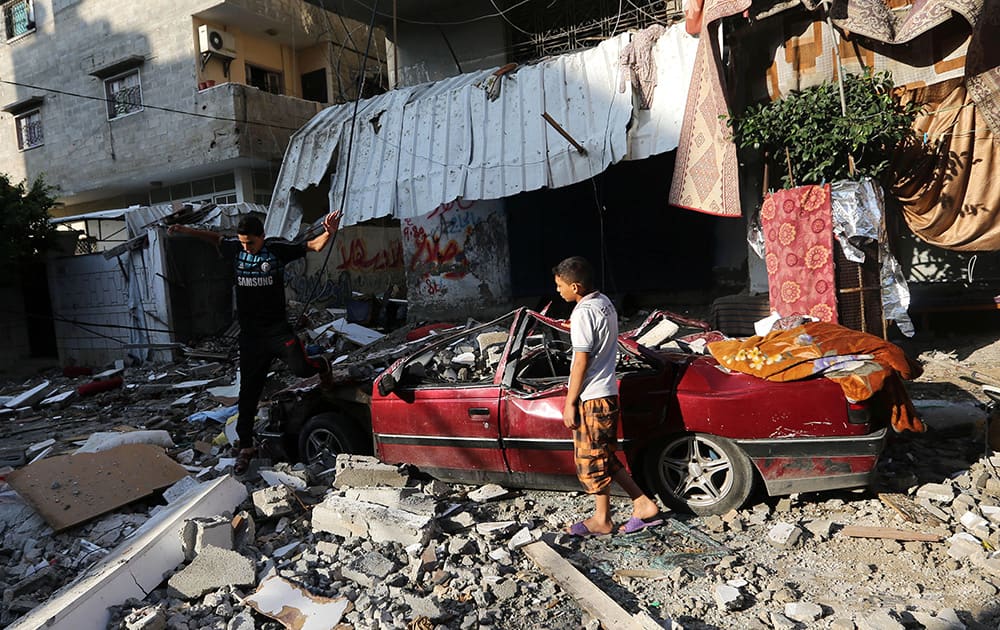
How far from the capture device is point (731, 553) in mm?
3543

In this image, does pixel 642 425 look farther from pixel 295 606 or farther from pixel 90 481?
pixel 90 481

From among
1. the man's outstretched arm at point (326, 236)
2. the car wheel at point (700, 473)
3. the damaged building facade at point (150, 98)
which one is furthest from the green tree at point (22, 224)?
the car wheel at point (700, 473)

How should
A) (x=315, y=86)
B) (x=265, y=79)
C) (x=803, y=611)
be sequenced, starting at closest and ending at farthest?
(x=803, y=611)
(x=265, y=79)
(x=315, y=86)

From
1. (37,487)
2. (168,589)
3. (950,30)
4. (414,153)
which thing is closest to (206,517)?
(168,589)

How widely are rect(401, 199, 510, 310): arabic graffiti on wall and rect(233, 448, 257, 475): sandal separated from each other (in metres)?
6.57

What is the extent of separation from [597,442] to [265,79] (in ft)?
64.0

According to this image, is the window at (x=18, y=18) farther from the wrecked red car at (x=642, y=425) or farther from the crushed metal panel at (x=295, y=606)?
the crushed metal panel at (x=295, y=606)

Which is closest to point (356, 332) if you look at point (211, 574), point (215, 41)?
point (211, 574)

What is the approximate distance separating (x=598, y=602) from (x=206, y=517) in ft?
8.09

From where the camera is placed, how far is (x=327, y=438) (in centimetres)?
551

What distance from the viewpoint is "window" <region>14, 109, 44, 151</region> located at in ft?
72.4

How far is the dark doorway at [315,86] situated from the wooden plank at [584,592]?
19333 mm

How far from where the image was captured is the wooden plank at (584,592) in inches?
113

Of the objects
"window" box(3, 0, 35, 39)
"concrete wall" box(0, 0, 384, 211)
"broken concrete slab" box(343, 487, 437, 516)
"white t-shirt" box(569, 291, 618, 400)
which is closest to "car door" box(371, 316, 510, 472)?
"broken concrete slab" box(343, 487, 437, 516)
